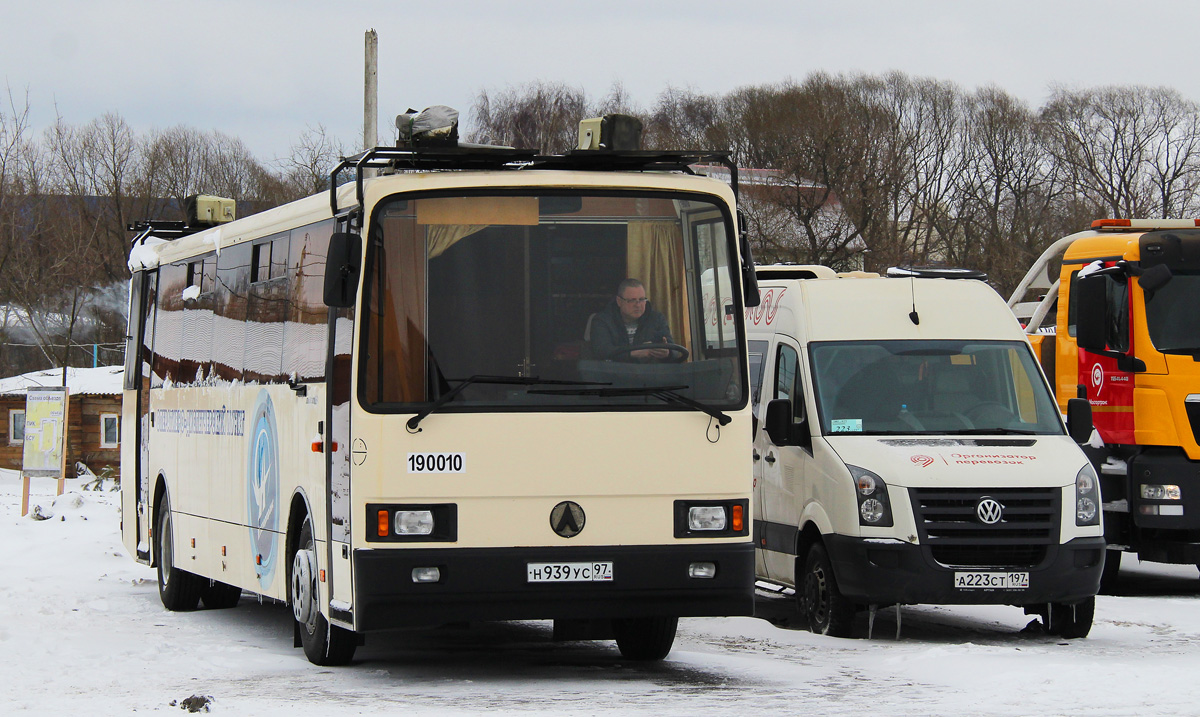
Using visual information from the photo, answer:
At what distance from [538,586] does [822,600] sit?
3694mm

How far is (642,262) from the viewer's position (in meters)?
9.13

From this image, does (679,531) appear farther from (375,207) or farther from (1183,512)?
(1183,512)

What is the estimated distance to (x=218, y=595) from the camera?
46.3ft

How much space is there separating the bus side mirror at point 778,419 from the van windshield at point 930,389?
9.5 inches

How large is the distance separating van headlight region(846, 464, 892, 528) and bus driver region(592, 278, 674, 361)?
9.46ft

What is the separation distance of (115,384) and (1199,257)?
23.7 meters

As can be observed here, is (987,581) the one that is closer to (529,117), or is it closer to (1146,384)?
(1146,384)

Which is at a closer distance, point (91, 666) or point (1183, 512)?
point (91, 666)

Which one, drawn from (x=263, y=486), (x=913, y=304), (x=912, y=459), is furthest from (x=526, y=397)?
(x=913, y=304)

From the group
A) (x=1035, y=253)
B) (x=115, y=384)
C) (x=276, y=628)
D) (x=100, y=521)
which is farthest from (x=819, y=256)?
(x=276, y=628)

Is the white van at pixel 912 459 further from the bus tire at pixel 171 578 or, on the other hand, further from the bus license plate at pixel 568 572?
the bus tire at pixel 171 578

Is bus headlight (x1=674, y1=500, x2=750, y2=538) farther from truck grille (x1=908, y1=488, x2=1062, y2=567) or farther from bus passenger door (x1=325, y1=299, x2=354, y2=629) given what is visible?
truck grille (x1=908, y1=488, x2=1062, y2=567)

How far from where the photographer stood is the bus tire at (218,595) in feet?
45.8

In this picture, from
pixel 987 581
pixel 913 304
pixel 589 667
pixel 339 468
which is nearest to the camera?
pixel 339 468
